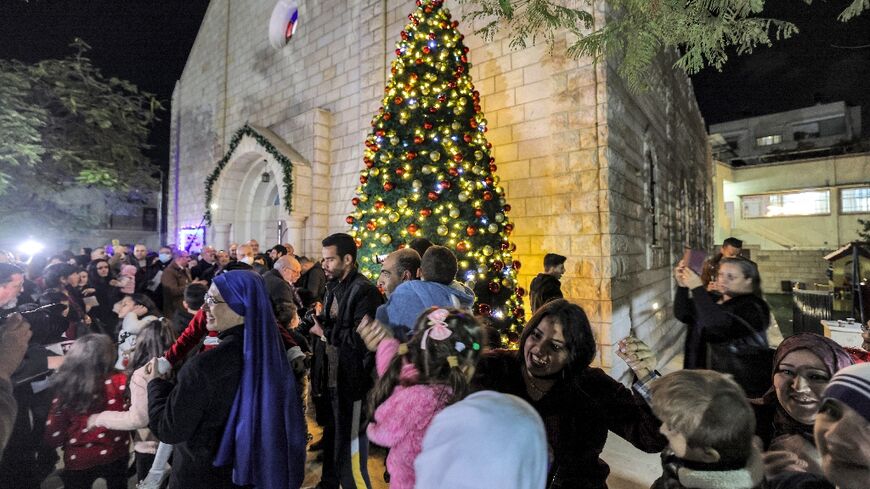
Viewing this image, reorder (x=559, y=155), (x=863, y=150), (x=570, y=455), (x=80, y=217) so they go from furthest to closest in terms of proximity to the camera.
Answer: (x=863, y=150), (x=80, y=217), (x=559, y=155), (x=570, y=455)

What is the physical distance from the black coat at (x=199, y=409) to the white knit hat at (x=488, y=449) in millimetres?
1269

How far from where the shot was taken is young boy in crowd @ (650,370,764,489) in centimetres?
124

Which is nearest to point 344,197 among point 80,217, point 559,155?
point 559,155

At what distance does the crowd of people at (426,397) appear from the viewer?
45.6 inches

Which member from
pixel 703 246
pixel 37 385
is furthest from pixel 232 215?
pixel 703 246

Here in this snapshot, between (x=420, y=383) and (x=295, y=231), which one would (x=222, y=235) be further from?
(x=420, y=383)

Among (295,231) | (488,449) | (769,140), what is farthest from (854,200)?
(488,449)

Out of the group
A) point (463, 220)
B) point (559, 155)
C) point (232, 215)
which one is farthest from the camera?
point (232, 215)

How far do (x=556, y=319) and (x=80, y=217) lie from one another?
51.9ft

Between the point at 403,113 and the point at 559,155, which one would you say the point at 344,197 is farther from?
the point at 559,155

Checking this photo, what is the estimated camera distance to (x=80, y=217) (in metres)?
12.2

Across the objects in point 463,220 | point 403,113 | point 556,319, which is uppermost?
point 403,113

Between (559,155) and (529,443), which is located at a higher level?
(559,155)

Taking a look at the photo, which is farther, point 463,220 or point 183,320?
point 463,220
